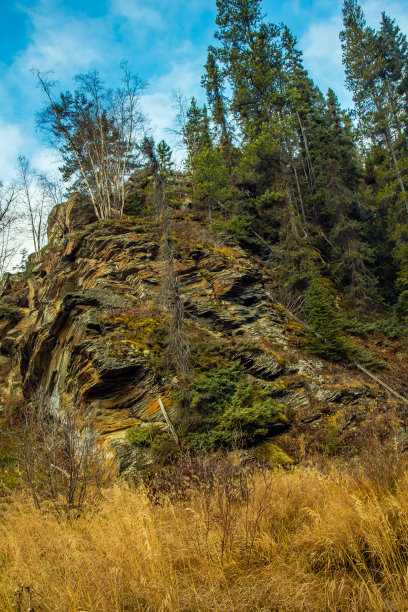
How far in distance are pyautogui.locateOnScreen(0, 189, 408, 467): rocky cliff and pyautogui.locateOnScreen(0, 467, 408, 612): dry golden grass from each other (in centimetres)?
492

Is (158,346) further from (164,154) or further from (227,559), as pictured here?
(164,154)

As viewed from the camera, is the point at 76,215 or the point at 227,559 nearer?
the point at 227,559

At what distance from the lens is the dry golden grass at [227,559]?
245cm

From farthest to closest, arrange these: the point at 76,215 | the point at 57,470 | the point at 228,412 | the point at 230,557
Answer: the point at 76,215 → the point at 228,412 → the point at 57,470 → the point at 230,557

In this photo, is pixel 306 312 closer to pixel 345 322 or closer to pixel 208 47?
pixel 345 322

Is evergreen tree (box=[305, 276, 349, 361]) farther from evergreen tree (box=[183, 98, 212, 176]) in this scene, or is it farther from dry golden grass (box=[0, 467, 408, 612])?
evergreen tree (box=[183, 98, 212, 176])

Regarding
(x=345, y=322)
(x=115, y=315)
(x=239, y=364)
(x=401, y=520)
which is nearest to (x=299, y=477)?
(x=401, y=520)

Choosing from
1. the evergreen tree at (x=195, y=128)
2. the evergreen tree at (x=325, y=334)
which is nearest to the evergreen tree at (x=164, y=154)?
the evergreen tree at (x=195, y=128)

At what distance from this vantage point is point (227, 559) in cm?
299

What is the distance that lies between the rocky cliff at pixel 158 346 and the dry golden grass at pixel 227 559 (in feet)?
16.2

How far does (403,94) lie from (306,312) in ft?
63.4

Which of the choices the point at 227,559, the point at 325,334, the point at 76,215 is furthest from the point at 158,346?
the point at 76,215

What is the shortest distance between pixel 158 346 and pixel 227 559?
8.68 meters

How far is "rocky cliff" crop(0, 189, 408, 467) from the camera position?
31.4ft
